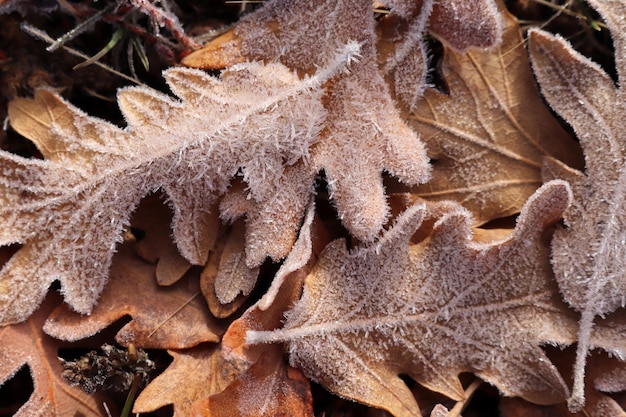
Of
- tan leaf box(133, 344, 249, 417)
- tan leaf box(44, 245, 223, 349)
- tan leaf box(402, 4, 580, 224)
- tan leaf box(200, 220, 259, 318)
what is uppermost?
tan leaf box(402, 4, 580, 224)

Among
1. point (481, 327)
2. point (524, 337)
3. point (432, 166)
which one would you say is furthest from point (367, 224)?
point (524, 337)

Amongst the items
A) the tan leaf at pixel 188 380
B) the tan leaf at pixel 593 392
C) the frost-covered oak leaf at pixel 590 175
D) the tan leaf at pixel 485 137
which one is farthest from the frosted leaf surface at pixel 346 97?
the tan leaf at pixel 593 392

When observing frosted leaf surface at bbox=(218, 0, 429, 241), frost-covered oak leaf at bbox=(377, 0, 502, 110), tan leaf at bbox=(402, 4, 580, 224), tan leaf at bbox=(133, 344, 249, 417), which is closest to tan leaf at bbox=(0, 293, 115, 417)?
tan leaf at bbox=(133, 344, 249, 417)

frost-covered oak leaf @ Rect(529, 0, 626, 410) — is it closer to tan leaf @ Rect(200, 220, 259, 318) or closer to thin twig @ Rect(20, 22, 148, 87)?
tan leaf @ Rect(200, 220, 259, 318)

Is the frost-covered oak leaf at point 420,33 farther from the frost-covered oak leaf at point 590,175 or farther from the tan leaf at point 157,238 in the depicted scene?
the tan leaf at point 157,238

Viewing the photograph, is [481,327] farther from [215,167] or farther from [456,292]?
[215,167]

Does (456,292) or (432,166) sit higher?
(432,166)

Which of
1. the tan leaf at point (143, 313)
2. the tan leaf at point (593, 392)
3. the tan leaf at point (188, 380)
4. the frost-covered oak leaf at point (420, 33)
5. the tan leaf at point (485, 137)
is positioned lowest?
the tan leaf at point (593, 392)
